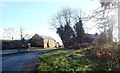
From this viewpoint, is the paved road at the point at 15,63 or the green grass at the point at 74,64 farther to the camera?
the paved road at the point at 15,63

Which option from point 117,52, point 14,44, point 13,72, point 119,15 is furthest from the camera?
point 14,44

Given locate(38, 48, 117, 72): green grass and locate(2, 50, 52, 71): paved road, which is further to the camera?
locate(2, 50, 52, 71): paved road

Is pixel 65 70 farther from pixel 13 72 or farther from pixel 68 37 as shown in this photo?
pixel 68 37

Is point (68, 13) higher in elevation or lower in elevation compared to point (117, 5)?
higher

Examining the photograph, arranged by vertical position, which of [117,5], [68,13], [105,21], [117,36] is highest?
[68,13]

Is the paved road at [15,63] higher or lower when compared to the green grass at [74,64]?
lower

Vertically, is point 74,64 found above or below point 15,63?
above

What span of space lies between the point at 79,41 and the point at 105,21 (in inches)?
1363

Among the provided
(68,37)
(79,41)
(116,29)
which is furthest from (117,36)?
(68,37)

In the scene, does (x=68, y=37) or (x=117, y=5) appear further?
(x=68, y=37)

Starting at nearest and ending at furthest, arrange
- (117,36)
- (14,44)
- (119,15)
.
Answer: (119,15), (117,36), (14,44)

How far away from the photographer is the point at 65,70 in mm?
11992

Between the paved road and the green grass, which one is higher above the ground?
the green grass

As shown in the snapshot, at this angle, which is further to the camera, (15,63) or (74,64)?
(15,63)
